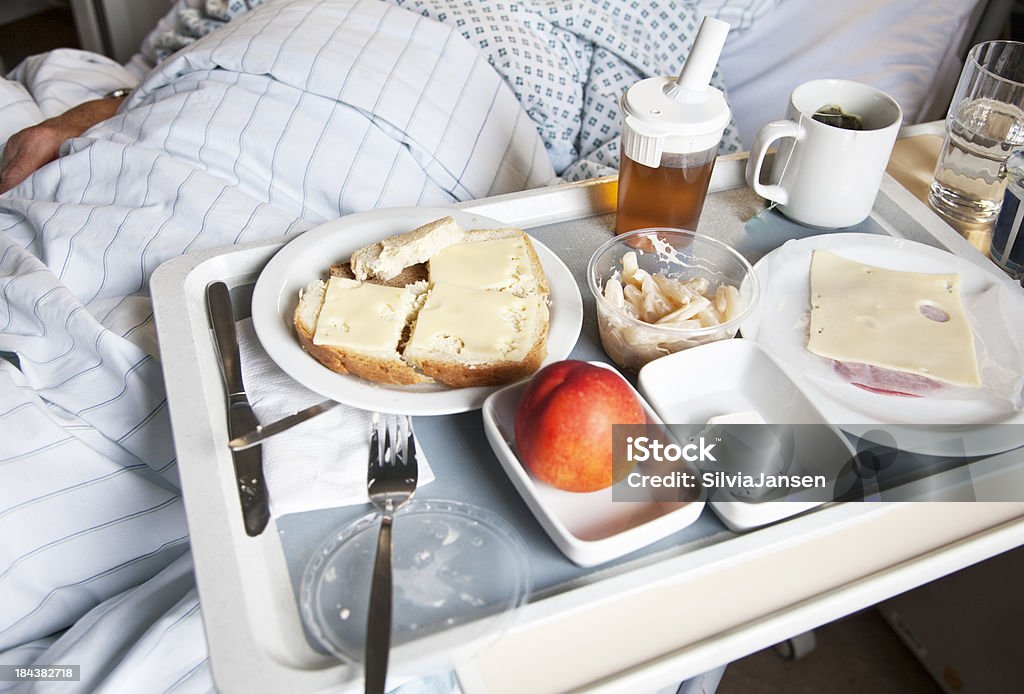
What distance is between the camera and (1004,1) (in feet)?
4.81

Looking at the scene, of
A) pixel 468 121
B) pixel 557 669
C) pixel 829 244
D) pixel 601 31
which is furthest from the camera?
pixel 601 31

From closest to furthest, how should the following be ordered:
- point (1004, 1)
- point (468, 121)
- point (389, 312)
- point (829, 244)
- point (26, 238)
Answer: point (389, 312) → point (829, 244) → point (26, 238) → point (468, 121) → point (1004, 1)

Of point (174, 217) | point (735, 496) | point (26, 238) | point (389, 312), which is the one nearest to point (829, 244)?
point (735, 496)

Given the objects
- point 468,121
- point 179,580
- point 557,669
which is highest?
point 468,121

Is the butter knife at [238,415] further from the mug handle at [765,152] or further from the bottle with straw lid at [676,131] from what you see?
the mug handle at [765,152]

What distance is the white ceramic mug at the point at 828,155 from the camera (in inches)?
34.3

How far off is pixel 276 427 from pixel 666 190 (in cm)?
45

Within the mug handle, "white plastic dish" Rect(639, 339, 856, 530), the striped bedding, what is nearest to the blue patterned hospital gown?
the striped bedding

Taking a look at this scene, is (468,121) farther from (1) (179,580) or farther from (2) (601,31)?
(1) (179,580)

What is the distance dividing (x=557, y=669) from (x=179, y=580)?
0.41 m

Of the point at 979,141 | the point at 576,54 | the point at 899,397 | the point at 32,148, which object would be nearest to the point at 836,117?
the point at 979,141

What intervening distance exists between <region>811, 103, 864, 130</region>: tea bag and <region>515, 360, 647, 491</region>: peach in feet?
1.53

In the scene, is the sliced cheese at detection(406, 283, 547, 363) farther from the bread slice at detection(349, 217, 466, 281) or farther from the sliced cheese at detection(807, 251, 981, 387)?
the sliced cheese at detection(807, 251, 981, 387)

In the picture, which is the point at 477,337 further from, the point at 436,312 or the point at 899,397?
the point at 899,397
